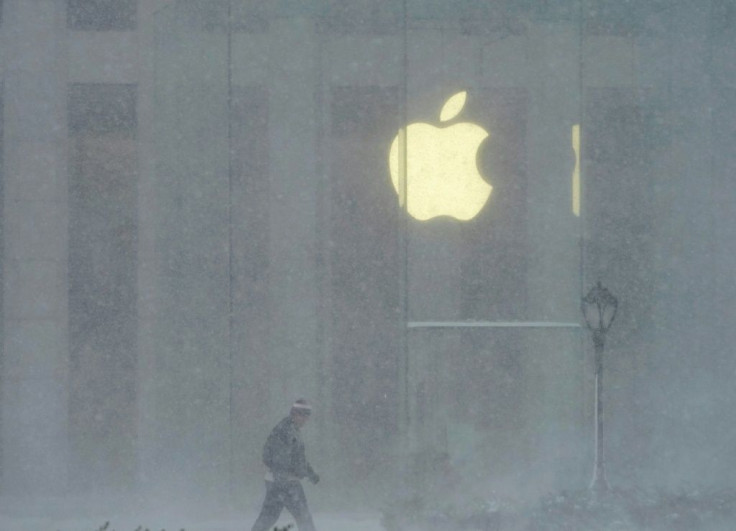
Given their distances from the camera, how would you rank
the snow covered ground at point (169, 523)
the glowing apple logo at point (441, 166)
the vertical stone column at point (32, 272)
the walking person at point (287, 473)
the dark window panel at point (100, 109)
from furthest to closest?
the glowing apple logo at point (441, 166) < the dark window panel at point (100, 109) < the vertical stone column at point (32, 272) < the snow covered ground at point (169, 523) < the walking person at point (287, 473)

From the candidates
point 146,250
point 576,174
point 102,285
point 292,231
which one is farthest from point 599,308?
point 102,285

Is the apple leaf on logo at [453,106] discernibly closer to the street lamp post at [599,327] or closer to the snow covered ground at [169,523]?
the street lamp post at [599,327]

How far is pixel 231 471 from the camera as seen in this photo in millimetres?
11023

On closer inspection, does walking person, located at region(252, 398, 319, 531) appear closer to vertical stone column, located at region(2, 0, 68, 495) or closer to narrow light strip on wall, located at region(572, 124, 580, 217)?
vertical stone column, located at region(2, 0, 68, 495)

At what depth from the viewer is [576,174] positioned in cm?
1131

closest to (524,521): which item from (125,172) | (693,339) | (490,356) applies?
(490,356)

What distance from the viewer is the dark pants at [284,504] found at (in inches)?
349

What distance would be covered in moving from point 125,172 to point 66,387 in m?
2.61

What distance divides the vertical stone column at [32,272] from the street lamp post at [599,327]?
609 centimetres

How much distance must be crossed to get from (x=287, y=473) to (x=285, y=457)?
0.16 m

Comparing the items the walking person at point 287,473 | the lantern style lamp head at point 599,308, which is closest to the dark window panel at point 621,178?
the lantern style lamp head at point 599,308

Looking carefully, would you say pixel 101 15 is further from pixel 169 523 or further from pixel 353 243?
pixel 169 523

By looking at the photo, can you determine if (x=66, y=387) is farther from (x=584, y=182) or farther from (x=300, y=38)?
(x=584, y=182)

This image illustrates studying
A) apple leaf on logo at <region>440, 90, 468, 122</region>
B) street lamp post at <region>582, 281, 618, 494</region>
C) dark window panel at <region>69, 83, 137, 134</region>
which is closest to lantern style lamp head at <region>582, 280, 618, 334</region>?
street lamp post at <region>582, 281, 618, 494</region>
